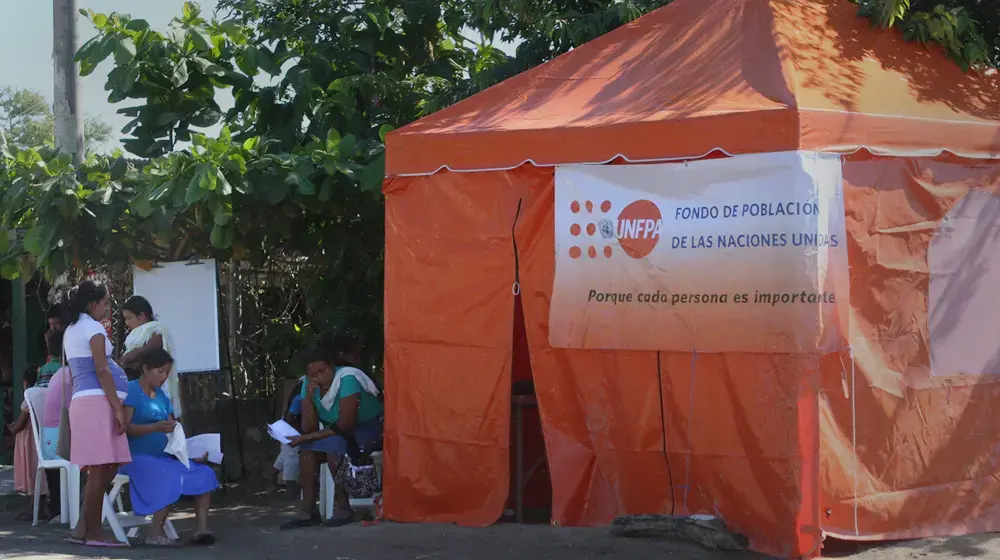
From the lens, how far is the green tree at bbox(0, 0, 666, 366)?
8461 millimetres

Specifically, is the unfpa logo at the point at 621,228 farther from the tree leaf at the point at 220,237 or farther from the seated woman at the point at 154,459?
the tree leaf at the point at 220,237

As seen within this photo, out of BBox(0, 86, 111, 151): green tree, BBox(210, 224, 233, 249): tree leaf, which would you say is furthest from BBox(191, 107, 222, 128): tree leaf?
BBox(0, 86, 111, 151): green tree

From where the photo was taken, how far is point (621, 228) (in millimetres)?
6574

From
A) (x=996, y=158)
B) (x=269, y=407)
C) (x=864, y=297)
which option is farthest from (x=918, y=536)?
(x=269, y=407)

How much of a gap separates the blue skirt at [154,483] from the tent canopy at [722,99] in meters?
2.36

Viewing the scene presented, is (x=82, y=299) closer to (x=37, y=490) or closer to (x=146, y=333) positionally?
(x=146, y=333)

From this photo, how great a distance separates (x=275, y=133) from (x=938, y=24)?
5.57 meters

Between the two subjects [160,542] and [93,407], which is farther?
Result: [160,542]

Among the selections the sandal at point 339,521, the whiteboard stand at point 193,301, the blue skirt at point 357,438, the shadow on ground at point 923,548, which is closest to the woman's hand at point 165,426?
the blue skirt at point 357,438

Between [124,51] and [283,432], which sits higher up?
[124,51]

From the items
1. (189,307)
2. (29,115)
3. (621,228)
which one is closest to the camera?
(621,228)

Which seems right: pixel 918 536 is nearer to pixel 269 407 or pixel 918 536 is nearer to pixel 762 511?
pixel 762 511

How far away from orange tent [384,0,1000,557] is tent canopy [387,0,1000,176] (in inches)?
0.6

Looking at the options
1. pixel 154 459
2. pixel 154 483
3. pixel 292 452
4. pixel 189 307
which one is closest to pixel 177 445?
pixel 154 459
